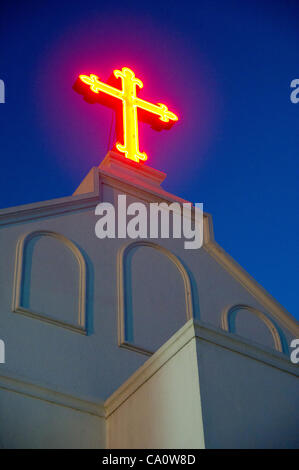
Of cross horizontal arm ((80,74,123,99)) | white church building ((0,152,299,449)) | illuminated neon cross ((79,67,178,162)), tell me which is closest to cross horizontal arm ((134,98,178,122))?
illuminated neon cross ((79,67,178,162))

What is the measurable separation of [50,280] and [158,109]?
6428 millimetres

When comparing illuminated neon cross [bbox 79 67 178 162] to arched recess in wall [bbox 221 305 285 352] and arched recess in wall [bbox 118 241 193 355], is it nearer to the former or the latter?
arched recess in wall [bbox 118 241 193 355]

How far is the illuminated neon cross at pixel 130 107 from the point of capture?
15.5 meters

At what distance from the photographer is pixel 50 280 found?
37.9 ft

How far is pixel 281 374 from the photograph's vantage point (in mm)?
8438

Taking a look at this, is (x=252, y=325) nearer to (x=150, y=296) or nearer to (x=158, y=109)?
(x=150, y=296)

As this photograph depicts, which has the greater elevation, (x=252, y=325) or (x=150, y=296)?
(x=150, y=296)

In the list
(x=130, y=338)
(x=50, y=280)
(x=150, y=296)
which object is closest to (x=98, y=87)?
(x=150, y=296)

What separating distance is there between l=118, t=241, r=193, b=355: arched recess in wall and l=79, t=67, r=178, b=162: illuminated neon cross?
290 cm

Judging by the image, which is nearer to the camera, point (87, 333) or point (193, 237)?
point (87, 333)

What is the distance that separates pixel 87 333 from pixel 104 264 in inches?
62.7
